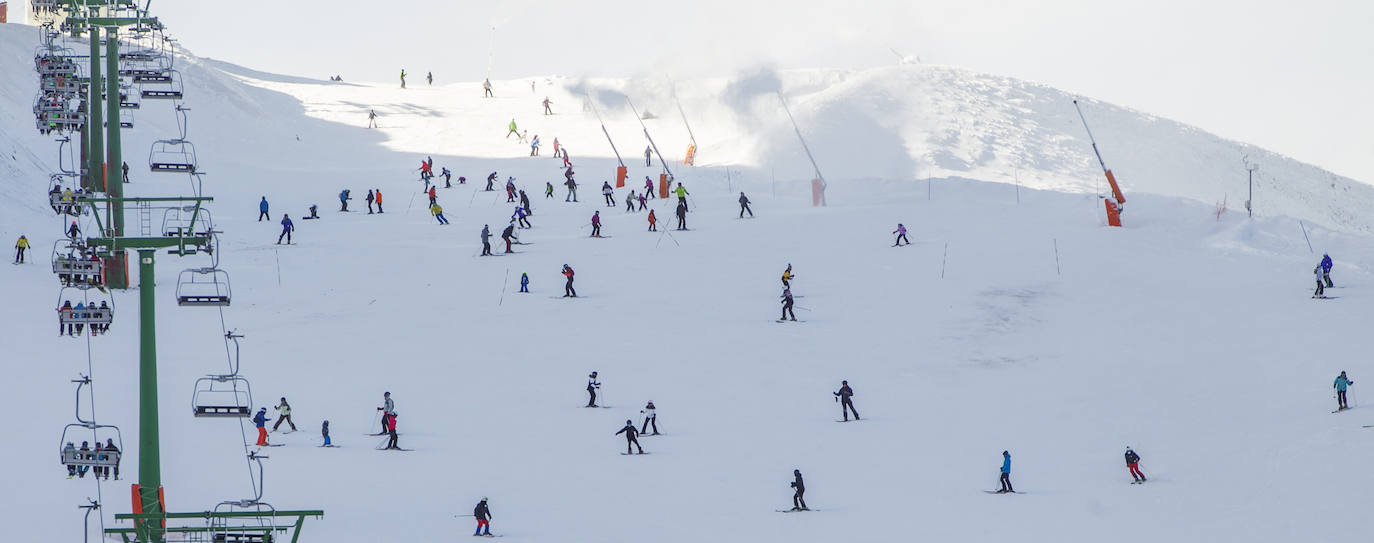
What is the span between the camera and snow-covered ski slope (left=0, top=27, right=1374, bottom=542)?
91.4 ft

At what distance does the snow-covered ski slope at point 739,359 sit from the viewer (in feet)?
91.4

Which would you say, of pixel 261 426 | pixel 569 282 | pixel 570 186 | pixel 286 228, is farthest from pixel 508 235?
pixel 261 426

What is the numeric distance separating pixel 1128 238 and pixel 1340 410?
1814 centimetres

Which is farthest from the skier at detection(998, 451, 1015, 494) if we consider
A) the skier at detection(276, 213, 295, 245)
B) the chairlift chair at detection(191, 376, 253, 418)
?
the skier at detection(276, 213, 295, 245)

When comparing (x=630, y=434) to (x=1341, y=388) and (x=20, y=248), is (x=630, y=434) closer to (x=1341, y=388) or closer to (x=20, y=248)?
(x=1341, y=388)

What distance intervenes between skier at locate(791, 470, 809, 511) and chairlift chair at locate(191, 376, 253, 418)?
9.62m

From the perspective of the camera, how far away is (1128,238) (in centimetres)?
5031

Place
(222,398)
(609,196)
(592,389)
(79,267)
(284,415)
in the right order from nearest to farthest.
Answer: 1. (79,267)
2. (284,415)
3. (592,389)
4. (222,398)
5. (609,196)

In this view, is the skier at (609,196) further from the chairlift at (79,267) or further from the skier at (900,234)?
the chairlift at (79,267)

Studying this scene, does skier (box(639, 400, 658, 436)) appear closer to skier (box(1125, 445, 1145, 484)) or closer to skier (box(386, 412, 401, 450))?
skier (box(386, 412, 401, 450))

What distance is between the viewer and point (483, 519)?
25719mm

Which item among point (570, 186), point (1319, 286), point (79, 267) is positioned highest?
point (570, 186)

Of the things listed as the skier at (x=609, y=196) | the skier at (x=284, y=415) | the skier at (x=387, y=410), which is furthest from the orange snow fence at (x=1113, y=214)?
the skier at (x=284, y=415)

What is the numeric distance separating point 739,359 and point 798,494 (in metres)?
10.4
